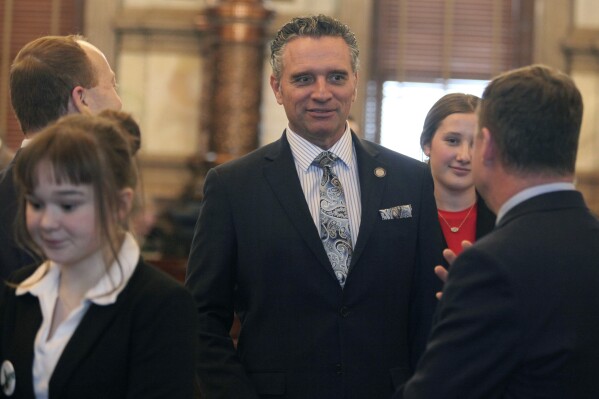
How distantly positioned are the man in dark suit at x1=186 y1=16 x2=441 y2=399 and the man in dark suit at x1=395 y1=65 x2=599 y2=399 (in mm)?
639

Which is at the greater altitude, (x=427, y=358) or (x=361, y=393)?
(x=427, y=358)

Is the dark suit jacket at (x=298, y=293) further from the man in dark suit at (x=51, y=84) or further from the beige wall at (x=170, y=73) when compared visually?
the beige wall at (x=170, y=73)

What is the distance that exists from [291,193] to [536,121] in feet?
3.14

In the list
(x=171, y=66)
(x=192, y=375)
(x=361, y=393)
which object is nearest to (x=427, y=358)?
(x=192, y=375)

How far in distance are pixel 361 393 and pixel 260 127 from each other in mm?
5295

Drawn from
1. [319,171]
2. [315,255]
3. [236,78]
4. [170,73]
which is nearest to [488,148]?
[315,255]

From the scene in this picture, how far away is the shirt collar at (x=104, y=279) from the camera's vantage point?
2291 mm

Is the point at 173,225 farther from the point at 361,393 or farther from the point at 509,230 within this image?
the point at 509,230

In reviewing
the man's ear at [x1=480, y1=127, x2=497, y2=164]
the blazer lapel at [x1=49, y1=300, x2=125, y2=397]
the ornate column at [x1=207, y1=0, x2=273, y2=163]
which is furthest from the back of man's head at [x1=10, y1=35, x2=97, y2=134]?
the ornate column at [x1=207, y1=0, x2=273, y2=163]

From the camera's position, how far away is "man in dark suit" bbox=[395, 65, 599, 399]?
222cm

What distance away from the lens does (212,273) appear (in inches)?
119

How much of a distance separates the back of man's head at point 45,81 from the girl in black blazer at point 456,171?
1.27 meters

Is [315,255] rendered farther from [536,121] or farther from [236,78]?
[236,78]

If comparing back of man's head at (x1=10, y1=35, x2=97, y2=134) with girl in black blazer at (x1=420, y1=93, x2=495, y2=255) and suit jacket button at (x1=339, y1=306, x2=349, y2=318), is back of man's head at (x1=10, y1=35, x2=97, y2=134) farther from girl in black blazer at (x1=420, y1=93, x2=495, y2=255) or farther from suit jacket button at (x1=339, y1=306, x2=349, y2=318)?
girl in black blazer at (x1=420, y1=93, x2=495, y2=255)
